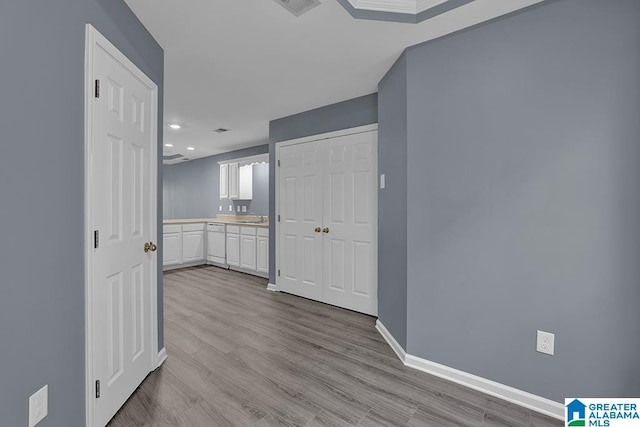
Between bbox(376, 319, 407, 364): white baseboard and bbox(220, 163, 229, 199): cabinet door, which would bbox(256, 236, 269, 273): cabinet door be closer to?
bbox(220, 163, 229, 199): cabinet door

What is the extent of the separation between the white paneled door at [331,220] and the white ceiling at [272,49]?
2.15 ft

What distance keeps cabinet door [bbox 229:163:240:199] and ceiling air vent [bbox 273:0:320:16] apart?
4512mm

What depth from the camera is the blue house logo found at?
1.68 metres

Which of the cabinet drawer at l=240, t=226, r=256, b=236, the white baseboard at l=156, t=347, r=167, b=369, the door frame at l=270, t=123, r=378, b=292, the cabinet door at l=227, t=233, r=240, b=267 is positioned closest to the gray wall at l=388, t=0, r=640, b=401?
the door frame at l=270, t=123, r=378, b=292

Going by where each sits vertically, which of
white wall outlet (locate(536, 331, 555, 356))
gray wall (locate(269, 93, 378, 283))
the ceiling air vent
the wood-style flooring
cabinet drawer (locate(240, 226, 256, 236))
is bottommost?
the wood-style flooring

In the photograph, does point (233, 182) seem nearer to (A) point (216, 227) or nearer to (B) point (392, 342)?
(A) point (216, 227)

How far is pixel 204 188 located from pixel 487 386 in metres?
6.79

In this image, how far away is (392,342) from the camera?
8.55 feet

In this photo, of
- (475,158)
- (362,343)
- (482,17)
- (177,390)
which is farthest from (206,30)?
(362,343)

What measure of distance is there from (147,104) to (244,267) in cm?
368
